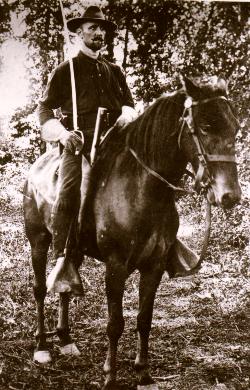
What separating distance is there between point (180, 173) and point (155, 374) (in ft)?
4.37

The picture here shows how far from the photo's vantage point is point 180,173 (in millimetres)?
2594

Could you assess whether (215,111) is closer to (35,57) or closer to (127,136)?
(127,136)

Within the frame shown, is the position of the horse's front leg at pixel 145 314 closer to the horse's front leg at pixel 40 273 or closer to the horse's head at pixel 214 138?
the horse's head at pixel 214 138

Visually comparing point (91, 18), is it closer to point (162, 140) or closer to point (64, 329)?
point (162, 140)

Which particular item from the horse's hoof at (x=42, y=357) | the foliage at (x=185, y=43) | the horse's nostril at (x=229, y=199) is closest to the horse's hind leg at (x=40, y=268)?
the horse's hoof at (x=42, y=357)

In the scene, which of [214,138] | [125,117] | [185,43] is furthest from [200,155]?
[185,43]

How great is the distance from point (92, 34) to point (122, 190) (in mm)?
1072

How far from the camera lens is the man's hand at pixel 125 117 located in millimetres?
2836

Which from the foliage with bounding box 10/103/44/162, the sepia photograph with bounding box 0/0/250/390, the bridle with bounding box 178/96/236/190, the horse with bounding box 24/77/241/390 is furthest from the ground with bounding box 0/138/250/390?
the bridle with bounding box 178/96/236/190

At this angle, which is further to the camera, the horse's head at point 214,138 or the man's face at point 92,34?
the man's face at point 92,34

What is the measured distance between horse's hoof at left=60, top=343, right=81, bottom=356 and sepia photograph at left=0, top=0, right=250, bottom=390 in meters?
0.01

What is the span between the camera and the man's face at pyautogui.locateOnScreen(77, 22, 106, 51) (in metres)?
2.90

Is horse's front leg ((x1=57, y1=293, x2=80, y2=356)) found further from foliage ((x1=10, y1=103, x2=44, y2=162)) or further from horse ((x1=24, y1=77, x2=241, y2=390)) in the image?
foliage ((x1=10, y1=103, x2=44, y2=162))

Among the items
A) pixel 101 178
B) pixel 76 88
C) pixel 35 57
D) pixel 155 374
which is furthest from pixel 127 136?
pixel 155 374
